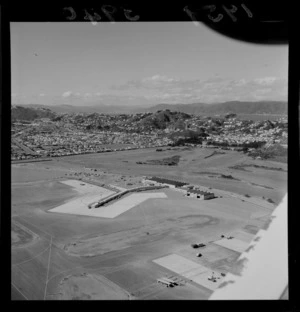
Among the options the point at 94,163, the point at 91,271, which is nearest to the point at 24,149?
the point at 94,163

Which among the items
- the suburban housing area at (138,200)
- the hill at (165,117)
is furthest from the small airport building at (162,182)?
the hill at (165,117)

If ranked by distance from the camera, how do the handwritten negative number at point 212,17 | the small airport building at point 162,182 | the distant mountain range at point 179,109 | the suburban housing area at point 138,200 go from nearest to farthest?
Result: the handwritten negative number at point 212,17
the suburban housing area at point 138,200
the distant mountain range at point 179,109
the small airport building at point 162,182

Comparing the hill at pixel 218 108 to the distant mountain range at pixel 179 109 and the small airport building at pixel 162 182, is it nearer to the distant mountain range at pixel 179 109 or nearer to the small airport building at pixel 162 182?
the distant mountain range at pixel 179 109

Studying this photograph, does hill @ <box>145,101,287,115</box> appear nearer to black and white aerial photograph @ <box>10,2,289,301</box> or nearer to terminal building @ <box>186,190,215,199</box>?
black and white aerial photograph @ <box>10,2,289,301</box>

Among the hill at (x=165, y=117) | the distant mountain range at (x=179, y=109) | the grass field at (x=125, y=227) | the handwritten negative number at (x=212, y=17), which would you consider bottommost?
the grass field at (x=125, y=227)

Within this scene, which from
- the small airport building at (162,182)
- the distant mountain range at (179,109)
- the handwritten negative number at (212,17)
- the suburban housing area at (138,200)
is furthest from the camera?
the small airport building at (162,182)

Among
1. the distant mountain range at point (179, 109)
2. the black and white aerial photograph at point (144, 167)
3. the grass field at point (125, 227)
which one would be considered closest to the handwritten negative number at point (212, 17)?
the black and white aerial photograph at point (144, 167)

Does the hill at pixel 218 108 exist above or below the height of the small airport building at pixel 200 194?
above

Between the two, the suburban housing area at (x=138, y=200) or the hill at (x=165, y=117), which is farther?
the hill at (x=165, y=117)

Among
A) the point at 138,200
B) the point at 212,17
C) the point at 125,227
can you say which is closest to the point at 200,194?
the point at 138,200
